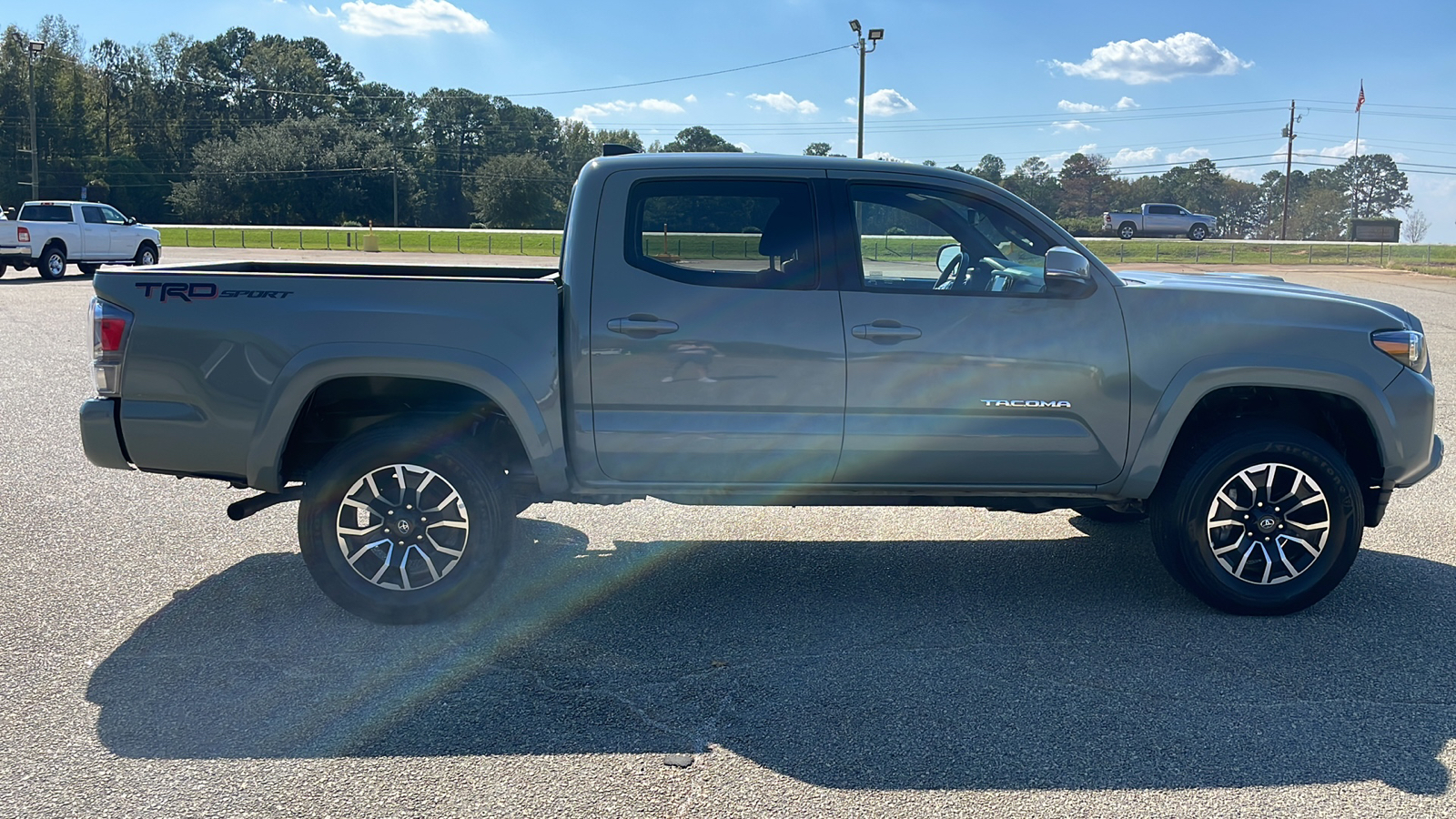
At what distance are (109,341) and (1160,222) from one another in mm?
59875

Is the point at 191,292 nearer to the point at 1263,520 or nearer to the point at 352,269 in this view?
the point at 352,269

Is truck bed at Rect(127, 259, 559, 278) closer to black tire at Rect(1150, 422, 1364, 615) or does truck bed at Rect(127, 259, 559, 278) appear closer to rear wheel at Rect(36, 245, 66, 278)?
black tire at Rect(1150, 422, 1364, 615)

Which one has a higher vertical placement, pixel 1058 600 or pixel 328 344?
pixel 328 344

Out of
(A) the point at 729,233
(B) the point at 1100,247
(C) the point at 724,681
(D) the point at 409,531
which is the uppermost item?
(B) the point at 1100,247

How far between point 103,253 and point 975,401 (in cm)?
2794

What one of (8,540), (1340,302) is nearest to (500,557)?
(8,540)

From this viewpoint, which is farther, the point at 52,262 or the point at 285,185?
the point at 285,185

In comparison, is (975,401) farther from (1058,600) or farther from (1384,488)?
(1384,488)

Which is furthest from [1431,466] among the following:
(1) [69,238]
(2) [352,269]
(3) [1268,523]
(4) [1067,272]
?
(1) [69,238]

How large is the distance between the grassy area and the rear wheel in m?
18.3

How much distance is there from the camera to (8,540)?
5.91 metres

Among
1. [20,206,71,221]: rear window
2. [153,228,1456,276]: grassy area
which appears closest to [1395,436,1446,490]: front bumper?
[20,206,71,221]: rear window

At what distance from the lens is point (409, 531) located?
4801 millimetres

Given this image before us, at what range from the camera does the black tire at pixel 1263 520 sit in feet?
16.1
